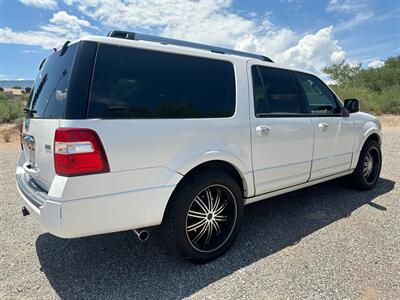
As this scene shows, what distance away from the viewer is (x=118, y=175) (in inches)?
88.9

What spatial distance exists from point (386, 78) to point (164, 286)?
31.2m

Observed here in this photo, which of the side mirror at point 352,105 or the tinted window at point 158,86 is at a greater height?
the tinted window at point 158,86

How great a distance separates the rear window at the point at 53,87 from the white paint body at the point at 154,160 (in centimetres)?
12

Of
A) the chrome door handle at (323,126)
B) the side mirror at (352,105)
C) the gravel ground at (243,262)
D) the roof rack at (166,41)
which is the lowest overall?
the gravel ground at (243,262)

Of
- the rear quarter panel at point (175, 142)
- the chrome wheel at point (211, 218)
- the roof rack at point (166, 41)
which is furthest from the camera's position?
the chrome wheel at point (211, 218)

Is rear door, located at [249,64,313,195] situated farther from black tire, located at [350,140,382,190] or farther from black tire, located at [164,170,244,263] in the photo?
black tire, located at [350,140,382,190]

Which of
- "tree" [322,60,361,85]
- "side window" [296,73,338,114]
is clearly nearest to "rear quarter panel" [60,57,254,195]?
"side window" [296,73,338,114]

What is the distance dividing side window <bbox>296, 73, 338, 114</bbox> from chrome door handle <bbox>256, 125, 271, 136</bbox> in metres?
0.99

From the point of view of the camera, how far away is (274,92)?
11.3 ft

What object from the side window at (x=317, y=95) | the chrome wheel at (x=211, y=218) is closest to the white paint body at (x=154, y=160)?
the chrome wheel at (x=211, y=218)

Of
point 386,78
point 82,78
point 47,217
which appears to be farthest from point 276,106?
point 386,78

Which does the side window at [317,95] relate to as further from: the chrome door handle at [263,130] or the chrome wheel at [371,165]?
the chrome wheel at [371,165]

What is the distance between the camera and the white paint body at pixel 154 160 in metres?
2.18

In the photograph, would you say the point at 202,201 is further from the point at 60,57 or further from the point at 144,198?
the point at 60,57
